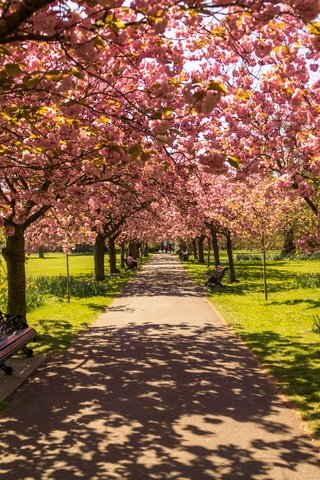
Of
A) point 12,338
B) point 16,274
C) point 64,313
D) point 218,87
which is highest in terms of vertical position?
point 218,87

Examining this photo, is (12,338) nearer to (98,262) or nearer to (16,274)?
(16,274)

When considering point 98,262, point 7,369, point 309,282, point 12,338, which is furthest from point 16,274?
point 98,262

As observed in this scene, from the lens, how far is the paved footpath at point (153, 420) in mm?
5219

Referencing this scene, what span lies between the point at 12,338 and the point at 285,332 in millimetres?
7176

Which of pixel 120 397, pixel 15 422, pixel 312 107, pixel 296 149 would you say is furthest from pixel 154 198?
pixel 15 422

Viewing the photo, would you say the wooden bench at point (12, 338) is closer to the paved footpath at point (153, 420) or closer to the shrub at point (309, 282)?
the paved footpath at point (153, 420)

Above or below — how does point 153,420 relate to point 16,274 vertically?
below

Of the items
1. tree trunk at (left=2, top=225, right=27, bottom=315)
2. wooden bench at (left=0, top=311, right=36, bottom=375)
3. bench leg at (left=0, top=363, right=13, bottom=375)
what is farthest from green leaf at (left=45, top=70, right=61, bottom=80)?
tree trunk at (left=2, top=225, right=27, bottom=315)

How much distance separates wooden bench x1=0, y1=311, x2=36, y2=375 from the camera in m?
8.21

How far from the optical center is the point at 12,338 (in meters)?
8.86

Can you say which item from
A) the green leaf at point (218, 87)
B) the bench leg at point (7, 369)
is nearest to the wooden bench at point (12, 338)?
the bench leg at point (7, 369)

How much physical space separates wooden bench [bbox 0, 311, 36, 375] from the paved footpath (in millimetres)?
578

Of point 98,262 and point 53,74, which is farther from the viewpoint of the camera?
point 98,262

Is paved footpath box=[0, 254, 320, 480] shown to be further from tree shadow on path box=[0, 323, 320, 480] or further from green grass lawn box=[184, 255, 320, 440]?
green grass lawn box=[184, 255, 320, 440]
